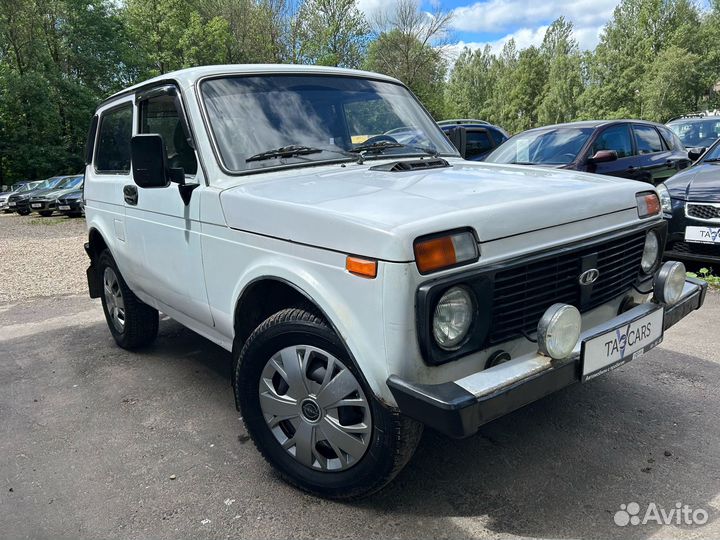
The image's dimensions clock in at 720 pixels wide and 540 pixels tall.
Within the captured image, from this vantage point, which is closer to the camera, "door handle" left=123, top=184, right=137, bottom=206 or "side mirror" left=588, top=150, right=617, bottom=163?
"door handle" left=123, top=184, right=137, bottom=206

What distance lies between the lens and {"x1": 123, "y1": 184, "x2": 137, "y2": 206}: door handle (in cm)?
389

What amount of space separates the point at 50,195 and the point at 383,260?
72.3 feet

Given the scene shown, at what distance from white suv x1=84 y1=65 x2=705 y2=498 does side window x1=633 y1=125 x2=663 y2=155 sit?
6.07 m

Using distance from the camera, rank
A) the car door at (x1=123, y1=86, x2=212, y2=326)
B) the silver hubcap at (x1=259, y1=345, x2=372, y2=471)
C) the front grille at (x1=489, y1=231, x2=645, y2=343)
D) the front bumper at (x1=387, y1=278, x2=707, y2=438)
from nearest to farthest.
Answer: the front bumper at (x1=387, y1=278, x2=707, y2=438)
the front grille at (x1=489, y1=231, x2=645, y2=343)
the silver hubcap at (x1=259, y1=345, x2=372, y2=471)
the car door at (x1=123, y1=86, x2=212, y2=326)

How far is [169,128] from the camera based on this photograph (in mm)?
3539

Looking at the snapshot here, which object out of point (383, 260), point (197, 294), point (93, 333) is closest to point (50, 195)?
point (93, 333)

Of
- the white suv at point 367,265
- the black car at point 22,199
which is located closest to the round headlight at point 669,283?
the white suv at point 367,265

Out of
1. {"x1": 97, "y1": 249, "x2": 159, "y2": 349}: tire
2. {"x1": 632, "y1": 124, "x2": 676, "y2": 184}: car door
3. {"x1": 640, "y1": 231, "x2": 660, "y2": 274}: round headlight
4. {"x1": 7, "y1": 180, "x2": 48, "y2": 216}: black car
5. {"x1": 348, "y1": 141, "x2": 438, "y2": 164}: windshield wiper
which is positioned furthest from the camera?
{"x1": 7, "y1": 180, "x2": 48, "y2": 216}: black car

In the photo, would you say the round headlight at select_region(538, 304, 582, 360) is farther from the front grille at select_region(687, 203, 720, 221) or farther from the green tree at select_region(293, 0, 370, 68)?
the green tree at select_region(293, 0, 370, 68)

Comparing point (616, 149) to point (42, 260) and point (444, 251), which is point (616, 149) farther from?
point (42, 260)

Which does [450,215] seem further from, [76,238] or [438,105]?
[438,105]

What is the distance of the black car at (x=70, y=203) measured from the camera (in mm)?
19781

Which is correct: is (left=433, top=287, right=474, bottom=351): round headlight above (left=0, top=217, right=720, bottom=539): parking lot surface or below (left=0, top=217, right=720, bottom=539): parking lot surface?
above

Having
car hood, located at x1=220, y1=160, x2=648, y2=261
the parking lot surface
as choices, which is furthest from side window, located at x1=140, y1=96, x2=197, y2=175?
the parking lot surface
